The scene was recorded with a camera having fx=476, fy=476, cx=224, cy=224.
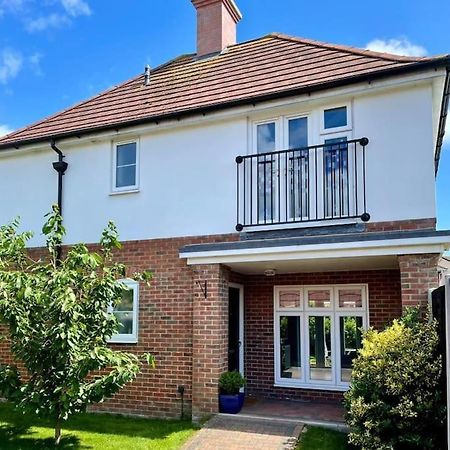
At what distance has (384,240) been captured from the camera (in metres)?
7.48

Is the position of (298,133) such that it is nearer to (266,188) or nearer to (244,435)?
(266,188)

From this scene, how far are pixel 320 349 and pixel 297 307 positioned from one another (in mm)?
996

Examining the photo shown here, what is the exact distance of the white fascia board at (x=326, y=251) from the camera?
7344 millimetres

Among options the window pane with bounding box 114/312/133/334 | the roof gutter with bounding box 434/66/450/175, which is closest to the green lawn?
the window pane with bounding box 114/312/133/334

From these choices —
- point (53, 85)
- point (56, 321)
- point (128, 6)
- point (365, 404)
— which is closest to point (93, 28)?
point (128, 6)

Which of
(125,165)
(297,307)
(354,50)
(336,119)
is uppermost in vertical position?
(354,50)

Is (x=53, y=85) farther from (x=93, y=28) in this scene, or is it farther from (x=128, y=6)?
(x=128, y=6)

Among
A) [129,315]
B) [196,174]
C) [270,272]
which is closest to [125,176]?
[196,174]

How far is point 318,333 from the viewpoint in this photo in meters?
10.2

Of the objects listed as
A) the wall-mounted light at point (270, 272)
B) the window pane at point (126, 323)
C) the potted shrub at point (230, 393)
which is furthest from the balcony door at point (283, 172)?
the window pane at point (126, 323)

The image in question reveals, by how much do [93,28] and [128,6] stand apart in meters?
2.00

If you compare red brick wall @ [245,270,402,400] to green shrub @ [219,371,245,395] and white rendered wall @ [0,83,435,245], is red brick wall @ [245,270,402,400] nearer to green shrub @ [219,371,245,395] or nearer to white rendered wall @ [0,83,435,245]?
green shrub @ [219,371,245,395]

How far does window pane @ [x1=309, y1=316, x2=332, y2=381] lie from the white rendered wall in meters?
3.00

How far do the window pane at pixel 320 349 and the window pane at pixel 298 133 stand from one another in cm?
375
